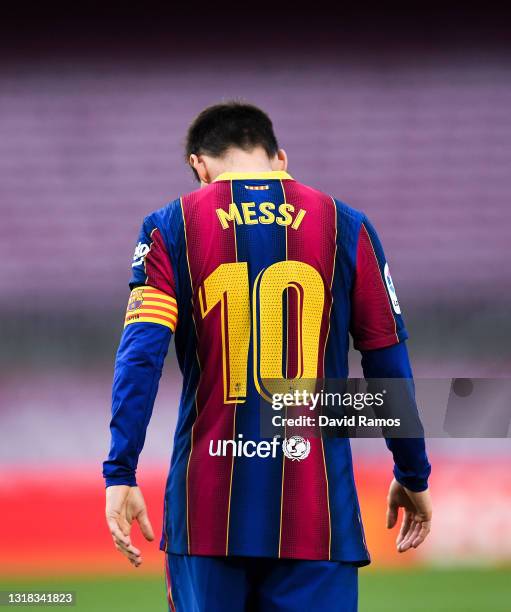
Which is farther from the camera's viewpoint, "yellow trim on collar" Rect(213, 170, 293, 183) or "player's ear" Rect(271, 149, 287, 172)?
"player's ear" Rect(271, 149, 287, 172)

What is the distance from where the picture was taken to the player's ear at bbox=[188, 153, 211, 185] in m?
2.17

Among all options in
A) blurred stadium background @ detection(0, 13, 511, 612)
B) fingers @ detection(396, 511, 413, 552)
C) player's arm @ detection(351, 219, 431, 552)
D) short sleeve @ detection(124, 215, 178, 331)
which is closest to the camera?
short sleeve @ detection(124, 215, 178, 331)

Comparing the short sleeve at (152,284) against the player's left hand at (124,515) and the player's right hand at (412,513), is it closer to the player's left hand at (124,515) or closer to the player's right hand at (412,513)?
the player's left hand at (124,515)

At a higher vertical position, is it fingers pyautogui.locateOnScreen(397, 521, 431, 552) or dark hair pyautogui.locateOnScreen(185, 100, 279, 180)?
dark hair pyautogui.locateOnScreen(185, 100, 279, 180)

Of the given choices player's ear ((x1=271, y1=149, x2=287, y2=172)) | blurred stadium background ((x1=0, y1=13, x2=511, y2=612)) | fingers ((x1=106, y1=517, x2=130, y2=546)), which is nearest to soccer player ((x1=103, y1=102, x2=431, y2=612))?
fingers ((x1=106, y1=517, x2=130, y2=546))

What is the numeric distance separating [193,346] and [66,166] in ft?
13.5

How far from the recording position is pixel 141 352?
6.23 ft

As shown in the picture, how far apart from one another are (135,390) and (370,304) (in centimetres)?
50

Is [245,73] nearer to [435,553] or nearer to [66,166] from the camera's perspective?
[66,166]

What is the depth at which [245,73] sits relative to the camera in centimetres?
582

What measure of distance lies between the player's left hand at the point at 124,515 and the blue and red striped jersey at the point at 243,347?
2cm

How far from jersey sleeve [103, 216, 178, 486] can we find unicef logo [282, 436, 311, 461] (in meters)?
0.26

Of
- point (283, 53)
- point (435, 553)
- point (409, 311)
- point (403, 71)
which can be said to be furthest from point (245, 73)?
point (435, 553)

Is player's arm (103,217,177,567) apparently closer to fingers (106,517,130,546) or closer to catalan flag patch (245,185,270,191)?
fingers (106,517,130,546)
